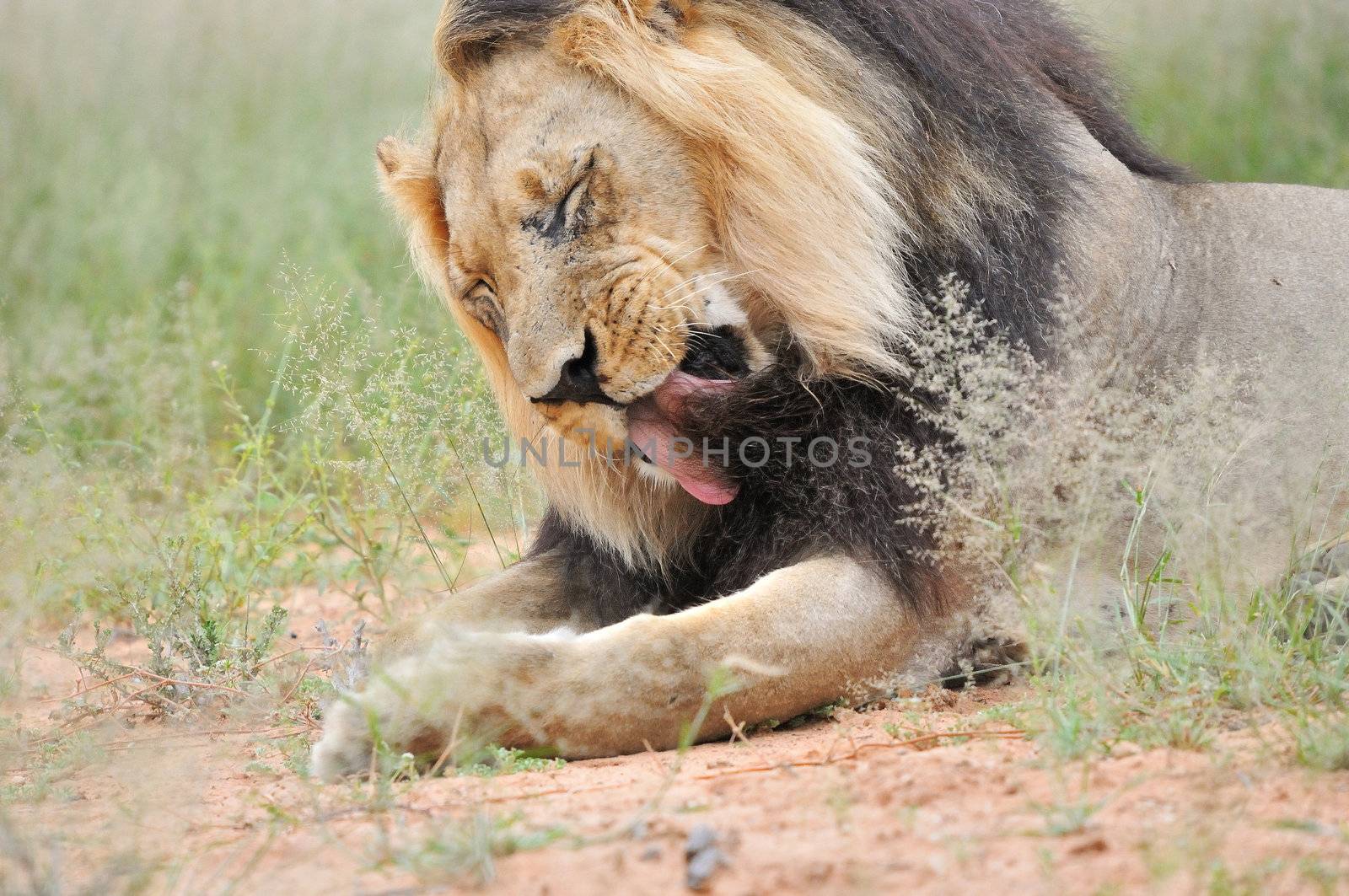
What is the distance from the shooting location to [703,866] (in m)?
2.00

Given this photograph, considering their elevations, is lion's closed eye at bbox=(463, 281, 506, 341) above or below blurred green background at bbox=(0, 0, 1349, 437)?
below

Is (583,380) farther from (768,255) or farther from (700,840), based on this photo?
(700,840)

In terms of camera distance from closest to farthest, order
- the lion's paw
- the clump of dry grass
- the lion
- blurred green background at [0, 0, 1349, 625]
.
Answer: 1. the clump of dry grass
2. the lion's paw
3. the lion
4. blurred green background at [0, 0, 1349, 625]

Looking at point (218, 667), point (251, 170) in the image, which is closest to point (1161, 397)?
point (218, 667)

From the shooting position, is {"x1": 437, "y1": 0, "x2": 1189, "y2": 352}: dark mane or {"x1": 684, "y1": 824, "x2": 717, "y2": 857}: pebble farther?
{"x1": 437, "y1": 0, "x2": 1189, "y2": 352}: dark mane

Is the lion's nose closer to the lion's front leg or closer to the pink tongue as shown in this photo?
the pink tongue

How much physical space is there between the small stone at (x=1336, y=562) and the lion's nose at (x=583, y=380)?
1.71 m

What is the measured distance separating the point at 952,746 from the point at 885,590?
1.97 feet

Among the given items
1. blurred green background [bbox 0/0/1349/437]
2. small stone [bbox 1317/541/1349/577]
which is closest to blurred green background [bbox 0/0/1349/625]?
blurred green background [bbox 0/0/1349/437]

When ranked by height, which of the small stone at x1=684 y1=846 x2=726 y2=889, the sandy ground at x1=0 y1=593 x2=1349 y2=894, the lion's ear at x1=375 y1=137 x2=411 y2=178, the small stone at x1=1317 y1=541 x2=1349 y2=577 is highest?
the lion's ear at x1=375 y1=137 x2=411 y2=178

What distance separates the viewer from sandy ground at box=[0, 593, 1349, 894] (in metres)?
1.97

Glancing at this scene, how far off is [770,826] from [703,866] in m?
0.22

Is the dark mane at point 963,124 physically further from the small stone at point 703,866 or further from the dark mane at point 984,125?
the small stone at point 703,866

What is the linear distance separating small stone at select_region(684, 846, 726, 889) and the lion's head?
1388 millimetres
